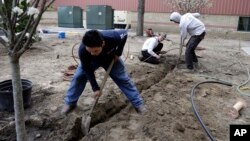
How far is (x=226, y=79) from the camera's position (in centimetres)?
677

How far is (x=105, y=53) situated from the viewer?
4.01 m

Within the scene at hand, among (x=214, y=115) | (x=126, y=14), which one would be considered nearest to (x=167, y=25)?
(x=126, y=14)

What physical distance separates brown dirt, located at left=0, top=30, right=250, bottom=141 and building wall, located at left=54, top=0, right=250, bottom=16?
809cm

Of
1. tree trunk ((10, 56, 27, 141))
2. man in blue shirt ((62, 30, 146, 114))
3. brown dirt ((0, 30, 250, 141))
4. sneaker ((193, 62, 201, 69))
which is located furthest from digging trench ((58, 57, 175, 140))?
tree trunk ((10, 56, 27, 141))

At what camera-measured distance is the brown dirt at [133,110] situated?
3865 mm

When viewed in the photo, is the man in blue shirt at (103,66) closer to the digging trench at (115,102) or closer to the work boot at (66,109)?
the work boot at (66,109)

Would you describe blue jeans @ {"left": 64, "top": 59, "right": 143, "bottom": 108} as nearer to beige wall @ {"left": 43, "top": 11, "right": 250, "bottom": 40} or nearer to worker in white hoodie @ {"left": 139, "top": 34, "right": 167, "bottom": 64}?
worker in white hoodie @ {"left": 139, "top": 34, "right": 167, "bottom": 64}

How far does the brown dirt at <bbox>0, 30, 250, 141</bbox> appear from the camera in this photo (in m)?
3.87

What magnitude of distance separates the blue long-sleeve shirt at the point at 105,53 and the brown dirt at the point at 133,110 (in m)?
0.67

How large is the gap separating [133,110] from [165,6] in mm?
12889

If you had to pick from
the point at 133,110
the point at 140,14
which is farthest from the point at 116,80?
the point at 140,14

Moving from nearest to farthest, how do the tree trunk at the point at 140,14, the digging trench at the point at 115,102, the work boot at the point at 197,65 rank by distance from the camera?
the digging trench at the point at 115,102 < the work boot at the point at 197,65 < the tree trunk at the point at 140,14

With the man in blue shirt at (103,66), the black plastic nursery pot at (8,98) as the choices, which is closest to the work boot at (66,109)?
the man in blue shirt at (103,66)

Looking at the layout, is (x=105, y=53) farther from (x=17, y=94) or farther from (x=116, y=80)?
(x=17, y=94)
